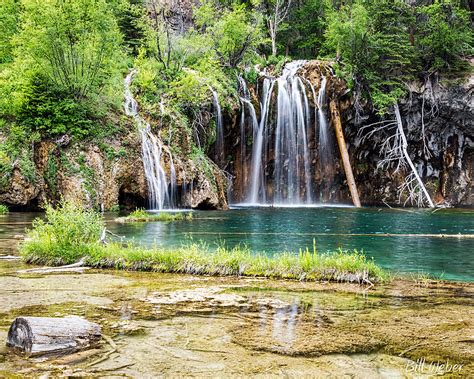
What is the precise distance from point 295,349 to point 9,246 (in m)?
9.50

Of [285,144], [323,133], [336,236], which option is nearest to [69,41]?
[285,144]

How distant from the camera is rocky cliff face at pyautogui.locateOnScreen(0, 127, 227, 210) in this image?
2173 cm

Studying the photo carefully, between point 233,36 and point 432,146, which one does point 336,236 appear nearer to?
point 233,36

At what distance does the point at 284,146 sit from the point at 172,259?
2504 cm

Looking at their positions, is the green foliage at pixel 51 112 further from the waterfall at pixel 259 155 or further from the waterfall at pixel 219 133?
the waterfall at pixel 259 155

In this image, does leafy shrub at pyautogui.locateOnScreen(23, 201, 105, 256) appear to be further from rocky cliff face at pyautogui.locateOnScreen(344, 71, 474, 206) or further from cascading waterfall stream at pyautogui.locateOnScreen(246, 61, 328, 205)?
rocky cliff face at pyautogui.locateOnScreen(344, 71, 474, 206)

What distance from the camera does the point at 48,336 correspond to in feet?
12.9

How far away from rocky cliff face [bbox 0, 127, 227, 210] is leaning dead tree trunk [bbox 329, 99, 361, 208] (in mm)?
11208

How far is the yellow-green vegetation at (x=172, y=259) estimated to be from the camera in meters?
7.91

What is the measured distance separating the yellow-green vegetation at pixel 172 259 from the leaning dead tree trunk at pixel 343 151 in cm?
2274

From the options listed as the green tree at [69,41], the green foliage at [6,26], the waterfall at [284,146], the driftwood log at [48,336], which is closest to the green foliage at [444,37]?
the waterfall at [284,146]

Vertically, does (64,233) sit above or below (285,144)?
below

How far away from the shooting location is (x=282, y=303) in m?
5.96
